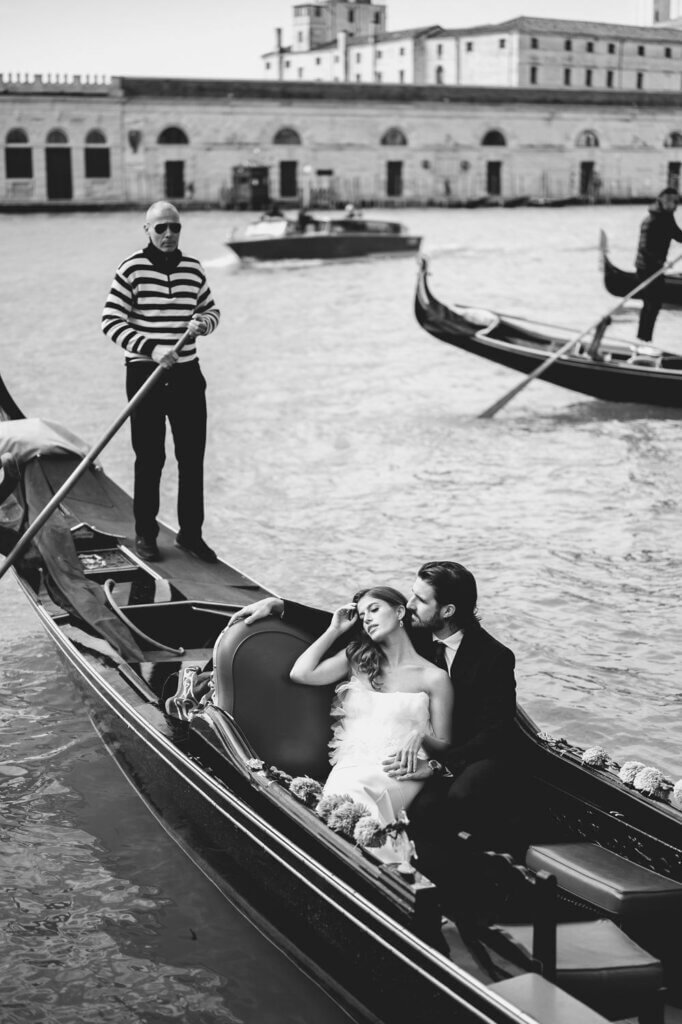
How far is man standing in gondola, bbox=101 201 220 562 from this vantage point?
11.1ft

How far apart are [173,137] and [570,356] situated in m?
23.6

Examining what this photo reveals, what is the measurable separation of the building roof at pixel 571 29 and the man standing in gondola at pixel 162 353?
36086 mm

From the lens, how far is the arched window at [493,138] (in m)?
31.6

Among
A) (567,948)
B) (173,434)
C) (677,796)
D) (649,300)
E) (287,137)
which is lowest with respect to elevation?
(567,948)

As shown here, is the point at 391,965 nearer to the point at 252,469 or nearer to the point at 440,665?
the point at 440,665

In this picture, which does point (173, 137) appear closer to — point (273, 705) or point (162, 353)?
point (162, 353)

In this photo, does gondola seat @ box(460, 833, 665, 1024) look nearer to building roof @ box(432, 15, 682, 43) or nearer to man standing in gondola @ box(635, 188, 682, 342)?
man standing in gondola @ box(635, 188, 682, 342)

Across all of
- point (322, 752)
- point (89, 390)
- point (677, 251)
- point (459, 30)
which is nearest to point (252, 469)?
point (89, 390)

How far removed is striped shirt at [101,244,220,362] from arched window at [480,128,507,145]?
96.2ft

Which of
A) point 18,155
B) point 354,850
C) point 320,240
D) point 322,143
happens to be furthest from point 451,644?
point 322,143

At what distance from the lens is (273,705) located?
2.32 metres

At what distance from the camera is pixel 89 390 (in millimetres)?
8102

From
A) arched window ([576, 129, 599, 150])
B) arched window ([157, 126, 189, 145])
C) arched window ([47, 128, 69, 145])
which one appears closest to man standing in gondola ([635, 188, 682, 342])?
arched window ([47, 128, 69, 145])

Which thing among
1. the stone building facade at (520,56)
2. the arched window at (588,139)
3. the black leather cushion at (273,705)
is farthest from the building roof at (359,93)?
the black leather cushion at (273,705)
